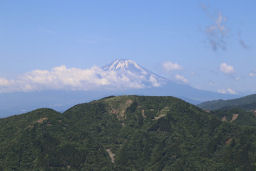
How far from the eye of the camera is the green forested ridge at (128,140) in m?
113

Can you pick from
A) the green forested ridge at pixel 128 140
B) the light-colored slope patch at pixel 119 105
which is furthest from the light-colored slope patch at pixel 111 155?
the light-colored slope patch at pixel 119 105

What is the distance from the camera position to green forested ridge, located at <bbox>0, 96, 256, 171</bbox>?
4432 inches

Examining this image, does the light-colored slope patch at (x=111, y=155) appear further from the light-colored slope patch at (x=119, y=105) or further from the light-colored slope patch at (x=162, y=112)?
the light-colored slope patch at (x=162, y=112)

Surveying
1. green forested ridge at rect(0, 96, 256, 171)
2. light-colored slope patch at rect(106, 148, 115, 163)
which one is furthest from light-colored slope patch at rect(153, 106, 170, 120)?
light-colored slope patch at rect(106, 148, 115, 163)

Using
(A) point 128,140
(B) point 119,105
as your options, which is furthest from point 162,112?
(A) point 128,140

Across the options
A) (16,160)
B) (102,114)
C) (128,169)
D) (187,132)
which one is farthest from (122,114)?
(16,160)

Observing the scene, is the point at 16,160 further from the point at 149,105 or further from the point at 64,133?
the point at 149,105

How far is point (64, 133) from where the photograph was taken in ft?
428

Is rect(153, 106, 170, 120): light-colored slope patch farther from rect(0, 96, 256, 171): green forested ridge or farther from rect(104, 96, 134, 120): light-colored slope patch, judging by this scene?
rect(104, 96, 134, 120): light-colored slope patch

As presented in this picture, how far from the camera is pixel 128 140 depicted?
474 feet

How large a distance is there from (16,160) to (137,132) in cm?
5584

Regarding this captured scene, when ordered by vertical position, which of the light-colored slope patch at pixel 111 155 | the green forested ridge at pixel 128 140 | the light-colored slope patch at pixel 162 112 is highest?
the light-colored slope patch at pixel 162 112

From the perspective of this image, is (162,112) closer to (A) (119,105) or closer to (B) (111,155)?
(A) (119,105)

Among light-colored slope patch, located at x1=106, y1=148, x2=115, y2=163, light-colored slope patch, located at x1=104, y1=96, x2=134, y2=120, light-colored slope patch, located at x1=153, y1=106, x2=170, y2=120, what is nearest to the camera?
light-colored slope patch, located at x1=106, y1=148, x2=115, y2=163
